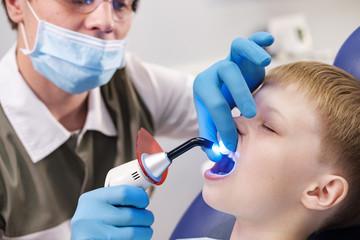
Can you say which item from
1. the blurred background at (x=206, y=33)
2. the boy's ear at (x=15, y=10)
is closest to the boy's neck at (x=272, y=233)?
the boy's ear at (x=15, y=10)

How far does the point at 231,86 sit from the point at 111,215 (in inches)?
16.0

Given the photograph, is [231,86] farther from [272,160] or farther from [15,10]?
[15,10]

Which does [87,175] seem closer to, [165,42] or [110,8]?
[110,8]

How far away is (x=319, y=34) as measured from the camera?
2.87 meters

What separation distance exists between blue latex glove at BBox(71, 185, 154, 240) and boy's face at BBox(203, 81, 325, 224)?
179 mm

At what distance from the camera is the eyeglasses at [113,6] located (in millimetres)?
1337

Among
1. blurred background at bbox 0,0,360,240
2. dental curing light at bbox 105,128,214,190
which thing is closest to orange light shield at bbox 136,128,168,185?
dental curing light at bbox 105,128,214,190

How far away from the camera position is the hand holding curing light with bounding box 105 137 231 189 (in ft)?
3.01

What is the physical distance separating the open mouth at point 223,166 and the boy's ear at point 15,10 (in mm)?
831

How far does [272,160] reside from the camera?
0.96 metres

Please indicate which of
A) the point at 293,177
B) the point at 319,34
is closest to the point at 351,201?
the point at 293,177

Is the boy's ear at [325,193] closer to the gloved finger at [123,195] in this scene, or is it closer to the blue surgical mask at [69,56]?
the gloved finger at [123,195]

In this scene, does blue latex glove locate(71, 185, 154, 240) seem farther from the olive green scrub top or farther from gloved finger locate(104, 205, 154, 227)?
the olive green scrub top

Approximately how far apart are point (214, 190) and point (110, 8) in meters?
0.72
